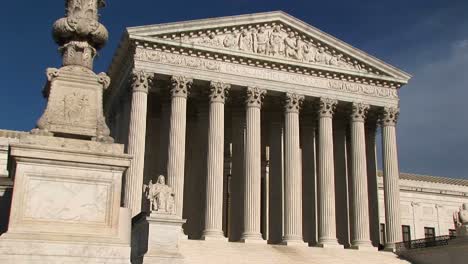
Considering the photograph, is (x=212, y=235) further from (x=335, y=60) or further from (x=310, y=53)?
(x=335, y=60)

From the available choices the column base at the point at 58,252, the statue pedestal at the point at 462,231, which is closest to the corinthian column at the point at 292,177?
the statue pedestal at the point at 462,231

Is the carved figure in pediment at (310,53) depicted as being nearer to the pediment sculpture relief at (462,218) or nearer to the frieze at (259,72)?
the frieze at (259,72)

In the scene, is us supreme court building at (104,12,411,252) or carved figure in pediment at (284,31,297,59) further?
carved figure in pediment at (284,31,297,59)

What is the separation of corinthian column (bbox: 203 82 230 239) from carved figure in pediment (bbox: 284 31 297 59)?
19.1ft

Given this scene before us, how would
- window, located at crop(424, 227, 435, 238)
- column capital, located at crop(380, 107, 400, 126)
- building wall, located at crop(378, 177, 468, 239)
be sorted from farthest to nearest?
1. window, located at crop(424, 227, 435, 238)
2. building wall, located at crop(378, 177, 468, 239)
3. column capital, located at crop(380, 107, 400, 126)

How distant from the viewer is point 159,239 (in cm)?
2180

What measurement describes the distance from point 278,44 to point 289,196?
1146 centimetres

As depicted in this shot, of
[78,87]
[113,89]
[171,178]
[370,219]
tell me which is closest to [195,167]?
[171,178]

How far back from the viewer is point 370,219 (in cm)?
4688

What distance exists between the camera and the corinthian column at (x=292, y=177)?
1607 inches

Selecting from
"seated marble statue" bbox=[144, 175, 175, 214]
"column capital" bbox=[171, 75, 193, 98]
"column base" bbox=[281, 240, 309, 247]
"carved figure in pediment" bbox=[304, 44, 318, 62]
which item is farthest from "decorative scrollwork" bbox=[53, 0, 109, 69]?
"carved figure in pediment" bbox=[304, 44, 318, 62]

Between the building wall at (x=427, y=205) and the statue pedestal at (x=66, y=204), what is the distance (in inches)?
2100

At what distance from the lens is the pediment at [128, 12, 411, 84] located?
40.9 metres

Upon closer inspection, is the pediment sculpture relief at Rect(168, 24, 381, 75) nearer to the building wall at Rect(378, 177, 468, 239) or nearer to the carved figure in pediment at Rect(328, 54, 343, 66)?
the carved figure in pediment at Rect(328, 54, 343, 66)
